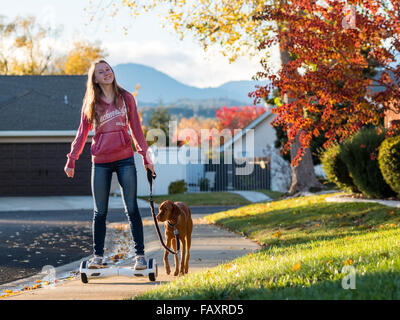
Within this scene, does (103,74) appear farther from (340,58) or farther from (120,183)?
(340,58)

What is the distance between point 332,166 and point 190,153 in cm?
1656

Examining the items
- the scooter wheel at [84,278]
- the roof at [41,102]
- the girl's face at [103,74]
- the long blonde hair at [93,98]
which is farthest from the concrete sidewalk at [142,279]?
the roof at [41,102]

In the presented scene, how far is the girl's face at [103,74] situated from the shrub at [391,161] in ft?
23.4

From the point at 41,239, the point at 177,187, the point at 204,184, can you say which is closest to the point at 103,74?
the point at 41,239

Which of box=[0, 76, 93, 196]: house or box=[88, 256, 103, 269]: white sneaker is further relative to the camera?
box=[0, 76, 93, 196]: house

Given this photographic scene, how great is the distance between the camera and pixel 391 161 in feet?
39.5

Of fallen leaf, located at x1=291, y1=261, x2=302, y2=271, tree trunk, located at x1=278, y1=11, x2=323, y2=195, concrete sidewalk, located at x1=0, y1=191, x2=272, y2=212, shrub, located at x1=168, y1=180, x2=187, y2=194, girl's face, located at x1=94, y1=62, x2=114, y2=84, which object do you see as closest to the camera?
fallen leaf, located at x1=291, y1=261, x2=302, y2=271

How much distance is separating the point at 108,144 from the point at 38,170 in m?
21.3

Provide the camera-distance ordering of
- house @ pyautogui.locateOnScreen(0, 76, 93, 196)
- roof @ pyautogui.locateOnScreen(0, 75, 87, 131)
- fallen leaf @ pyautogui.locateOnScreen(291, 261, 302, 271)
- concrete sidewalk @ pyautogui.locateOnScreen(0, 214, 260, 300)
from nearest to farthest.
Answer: fallen leaf @ pyautogui.locateOnScreen(291, 261, 302, 271) < concrete sidewalk @ pyautogui.locateOnScreen(0, 214, 260, 300) < house @ pyautogui.locateOnScreen(0, 76, 93, 196) < roof @ pyautogui.locateOnScreen(0, 75, 87, 131)

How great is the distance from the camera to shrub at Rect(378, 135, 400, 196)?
11.9 metres

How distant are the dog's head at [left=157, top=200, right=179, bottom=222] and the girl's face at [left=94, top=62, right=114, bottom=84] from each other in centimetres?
142

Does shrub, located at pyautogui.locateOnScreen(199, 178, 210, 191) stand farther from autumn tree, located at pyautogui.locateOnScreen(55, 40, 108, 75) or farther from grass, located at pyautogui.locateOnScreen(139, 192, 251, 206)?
autumn tree, located at pyautogui.locateOnScreen(55, 40, 108, 75)

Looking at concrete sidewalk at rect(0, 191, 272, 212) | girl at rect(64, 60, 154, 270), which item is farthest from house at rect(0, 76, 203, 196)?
girl at rect(64, 60, 154, 270)
